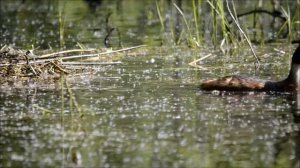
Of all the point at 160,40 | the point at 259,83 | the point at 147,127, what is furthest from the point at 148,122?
the point at 160,40

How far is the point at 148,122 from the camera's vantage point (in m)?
8.77

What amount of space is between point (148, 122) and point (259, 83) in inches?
82.9

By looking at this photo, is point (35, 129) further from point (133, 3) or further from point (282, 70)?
point (133, 3)

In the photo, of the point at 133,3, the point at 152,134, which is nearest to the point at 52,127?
the point at 152,134

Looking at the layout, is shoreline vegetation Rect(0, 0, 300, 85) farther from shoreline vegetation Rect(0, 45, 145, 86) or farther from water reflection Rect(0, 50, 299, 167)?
water reflection Rect(0, 50, 299, 167)

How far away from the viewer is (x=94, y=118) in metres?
9.00

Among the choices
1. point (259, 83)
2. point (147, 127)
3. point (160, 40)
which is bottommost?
point (147, 127)

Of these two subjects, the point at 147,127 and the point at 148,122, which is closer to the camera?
the point at 147,127

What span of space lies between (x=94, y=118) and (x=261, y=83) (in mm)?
2261

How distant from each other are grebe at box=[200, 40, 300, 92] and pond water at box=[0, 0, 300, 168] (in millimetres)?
130

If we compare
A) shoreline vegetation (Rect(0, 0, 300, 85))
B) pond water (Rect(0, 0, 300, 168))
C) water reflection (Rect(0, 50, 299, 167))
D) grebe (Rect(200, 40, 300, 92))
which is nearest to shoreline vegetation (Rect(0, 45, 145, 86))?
shoreline vegetation (Rect(0, 0, 300, 85))

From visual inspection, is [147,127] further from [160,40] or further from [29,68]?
[160,40]

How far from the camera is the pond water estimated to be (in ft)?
24.5

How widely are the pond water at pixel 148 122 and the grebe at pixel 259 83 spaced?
0.13m
